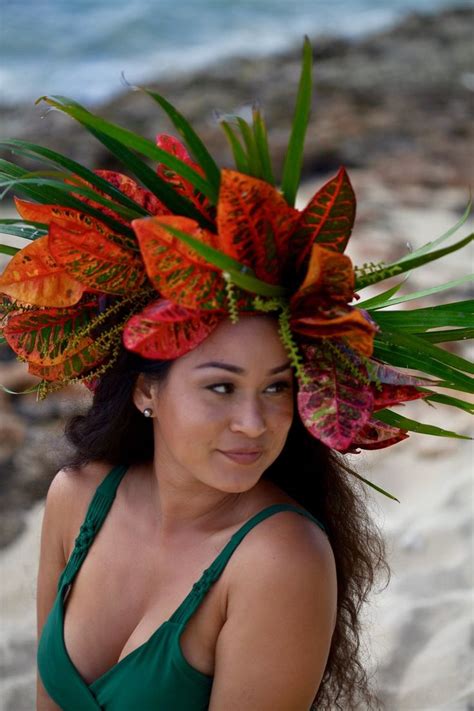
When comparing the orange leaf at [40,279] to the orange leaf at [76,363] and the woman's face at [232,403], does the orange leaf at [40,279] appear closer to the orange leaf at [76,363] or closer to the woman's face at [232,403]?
the orange leaf at [76,363]

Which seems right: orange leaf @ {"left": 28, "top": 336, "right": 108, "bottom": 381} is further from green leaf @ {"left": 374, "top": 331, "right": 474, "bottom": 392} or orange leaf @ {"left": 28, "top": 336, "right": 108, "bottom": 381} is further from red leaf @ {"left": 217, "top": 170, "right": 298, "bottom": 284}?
green leaf @ {"left": 374, "top": 331, "right": 474, "bottom": 392}

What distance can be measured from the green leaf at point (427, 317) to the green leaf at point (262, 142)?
338 mm

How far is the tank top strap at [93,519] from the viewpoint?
221 centimetres

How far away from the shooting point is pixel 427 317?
1.87 metres

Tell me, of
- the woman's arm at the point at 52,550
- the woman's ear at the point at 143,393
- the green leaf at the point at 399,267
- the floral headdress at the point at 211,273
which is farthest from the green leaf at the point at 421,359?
the woman's arm at the point at 52,550

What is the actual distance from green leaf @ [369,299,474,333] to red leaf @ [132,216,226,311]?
1.13 ft

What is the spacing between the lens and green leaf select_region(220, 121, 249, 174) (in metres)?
1.59

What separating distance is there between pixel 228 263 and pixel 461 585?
2164 millimetres

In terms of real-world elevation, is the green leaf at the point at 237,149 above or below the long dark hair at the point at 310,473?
above

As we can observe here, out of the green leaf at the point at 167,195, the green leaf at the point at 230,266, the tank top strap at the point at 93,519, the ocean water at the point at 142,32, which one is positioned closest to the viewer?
the green leaf at the point at 230,266

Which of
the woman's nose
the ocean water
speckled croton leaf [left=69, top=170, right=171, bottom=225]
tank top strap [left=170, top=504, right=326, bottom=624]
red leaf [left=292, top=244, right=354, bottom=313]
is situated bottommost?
tank top strap [left=170, top=504, right=326, bottom=624]

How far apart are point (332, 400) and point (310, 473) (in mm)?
430

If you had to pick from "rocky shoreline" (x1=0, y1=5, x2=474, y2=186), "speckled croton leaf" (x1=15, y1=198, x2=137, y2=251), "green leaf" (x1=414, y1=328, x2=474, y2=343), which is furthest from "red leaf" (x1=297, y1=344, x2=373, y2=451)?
"rocky shoreline" (x1=0, y1=5, x2=474, y2=186)

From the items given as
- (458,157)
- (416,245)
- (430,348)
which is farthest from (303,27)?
(430,348)
